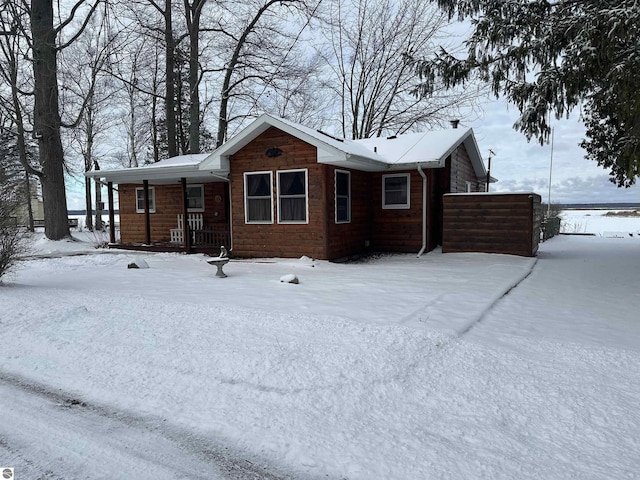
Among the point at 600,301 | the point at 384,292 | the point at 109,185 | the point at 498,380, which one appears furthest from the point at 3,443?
the point at 109,185

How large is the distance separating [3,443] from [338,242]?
8.78 meters

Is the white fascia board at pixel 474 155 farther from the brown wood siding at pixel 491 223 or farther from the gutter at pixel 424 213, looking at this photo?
the brown wood siding at pixel 491 223

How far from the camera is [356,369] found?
12.0ft

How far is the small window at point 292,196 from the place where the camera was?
10.6m

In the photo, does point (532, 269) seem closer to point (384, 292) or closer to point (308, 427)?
point (384, 292)

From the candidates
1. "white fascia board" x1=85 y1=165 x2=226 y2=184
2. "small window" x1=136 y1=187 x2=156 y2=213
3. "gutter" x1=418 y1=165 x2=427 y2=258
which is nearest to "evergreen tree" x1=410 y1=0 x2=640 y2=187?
"gutter" x1=418 y1=165 x2=427 y2=258

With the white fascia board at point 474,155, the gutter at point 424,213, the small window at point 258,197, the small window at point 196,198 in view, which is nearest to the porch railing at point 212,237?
the small window at point 196,198

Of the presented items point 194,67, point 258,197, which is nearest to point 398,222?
point 258,197

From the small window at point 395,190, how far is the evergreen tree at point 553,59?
132 inches

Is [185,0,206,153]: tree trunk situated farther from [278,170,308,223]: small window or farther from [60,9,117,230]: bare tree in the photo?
[278,170,308,223]: small window

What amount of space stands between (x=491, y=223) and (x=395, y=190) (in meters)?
2.90

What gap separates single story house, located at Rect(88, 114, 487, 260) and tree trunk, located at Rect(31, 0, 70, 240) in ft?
7.14

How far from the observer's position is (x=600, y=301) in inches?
247

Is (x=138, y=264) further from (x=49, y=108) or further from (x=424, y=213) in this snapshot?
(x=49, y=108)
